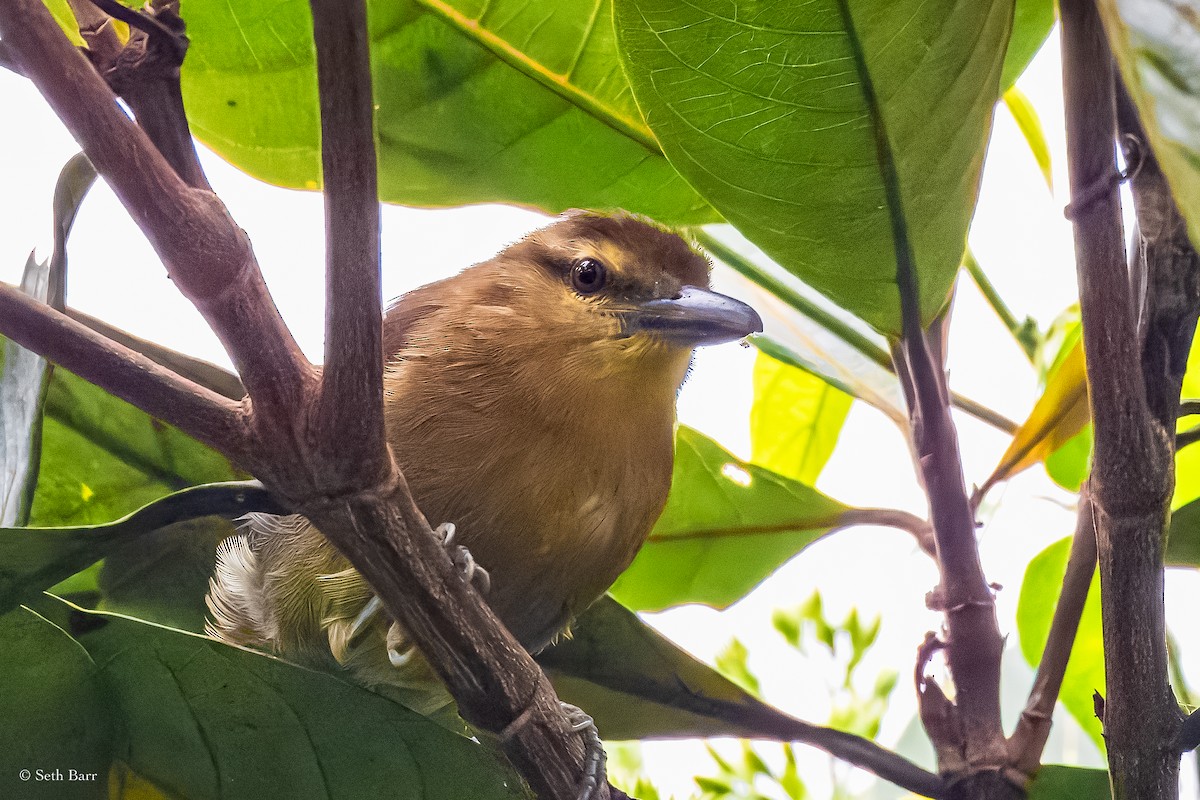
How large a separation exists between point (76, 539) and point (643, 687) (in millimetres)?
667

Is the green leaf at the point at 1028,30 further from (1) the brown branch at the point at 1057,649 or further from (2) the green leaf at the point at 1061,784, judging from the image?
(2) the green leaf at the point at 1061,784

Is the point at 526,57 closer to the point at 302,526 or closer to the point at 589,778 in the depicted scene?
the point at 302,526

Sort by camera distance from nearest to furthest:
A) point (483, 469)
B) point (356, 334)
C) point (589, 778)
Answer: point (356, 334)
point (589, 778)
point (483, 469)

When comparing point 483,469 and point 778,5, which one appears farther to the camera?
point 483,469

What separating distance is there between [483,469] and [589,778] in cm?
41

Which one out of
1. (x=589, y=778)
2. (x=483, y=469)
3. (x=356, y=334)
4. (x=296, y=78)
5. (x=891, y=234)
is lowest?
(x=589, y=778)

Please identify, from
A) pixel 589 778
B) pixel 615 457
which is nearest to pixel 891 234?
pixel 615 457

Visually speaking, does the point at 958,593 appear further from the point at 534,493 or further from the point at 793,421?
the point at 793,421

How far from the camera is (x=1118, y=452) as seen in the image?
0.89 m

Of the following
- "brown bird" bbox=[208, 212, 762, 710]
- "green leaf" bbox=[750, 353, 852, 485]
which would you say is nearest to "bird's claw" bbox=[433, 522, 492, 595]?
"brown bird" bbox=[208, 212, 762, 710]

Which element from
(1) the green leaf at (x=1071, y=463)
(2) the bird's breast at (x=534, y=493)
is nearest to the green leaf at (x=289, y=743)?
(2) the bird's breast at (x=534, y=493)

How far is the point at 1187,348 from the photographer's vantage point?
3.11ft

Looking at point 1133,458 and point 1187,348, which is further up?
point 1187,348

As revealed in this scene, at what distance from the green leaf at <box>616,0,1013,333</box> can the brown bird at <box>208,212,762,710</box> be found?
29 cm
